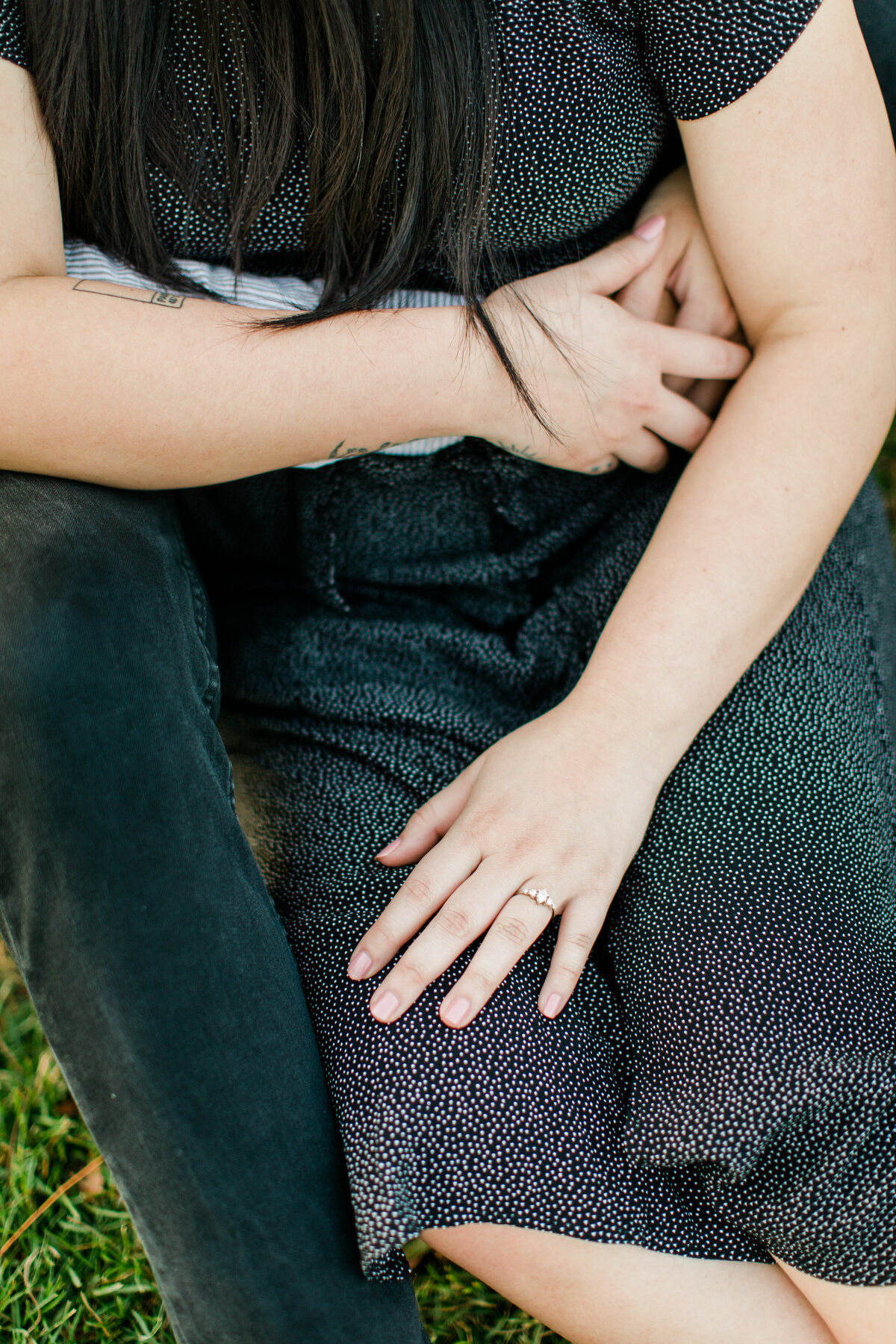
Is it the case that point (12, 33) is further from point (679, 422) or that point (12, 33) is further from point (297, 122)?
point (679, 422)

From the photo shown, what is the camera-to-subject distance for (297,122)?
2.64 ft

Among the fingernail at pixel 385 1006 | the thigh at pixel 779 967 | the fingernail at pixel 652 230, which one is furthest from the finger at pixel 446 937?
the fingernail at pixel 652 230

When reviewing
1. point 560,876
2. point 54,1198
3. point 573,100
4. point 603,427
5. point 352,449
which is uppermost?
point 573,100

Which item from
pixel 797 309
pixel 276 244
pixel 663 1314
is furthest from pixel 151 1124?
pixel 797 309

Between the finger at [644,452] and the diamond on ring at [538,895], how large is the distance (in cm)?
45

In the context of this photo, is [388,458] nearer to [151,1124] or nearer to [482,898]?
[482,898]

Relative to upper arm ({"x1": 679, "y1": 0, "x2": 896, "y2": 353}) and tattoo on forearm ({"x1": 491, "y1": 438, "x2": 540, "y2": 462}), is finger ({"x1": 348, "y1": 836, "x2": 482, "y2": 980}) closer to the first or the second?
tattoo on forearm ({"x1": 491, "y1": 438, "x2": 540, "y2": 462})

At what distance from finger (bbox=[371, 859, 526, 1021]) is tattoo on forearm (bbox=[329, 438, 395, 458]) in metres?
0.40

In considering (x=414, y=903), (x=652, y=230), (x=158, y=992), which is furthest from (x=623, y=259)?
(x=158, y=992)

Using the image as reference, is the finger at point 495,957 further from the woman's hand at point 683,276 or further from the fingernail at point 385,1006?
the woman's hand at point 683,276

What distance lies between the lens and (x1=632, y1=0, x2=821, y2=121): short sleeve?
2.43 ft

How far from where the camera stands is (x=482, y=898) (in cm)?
75

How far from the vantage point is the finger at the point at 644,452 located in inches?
37.2

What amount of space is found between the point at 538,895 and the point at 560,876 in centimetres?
3
